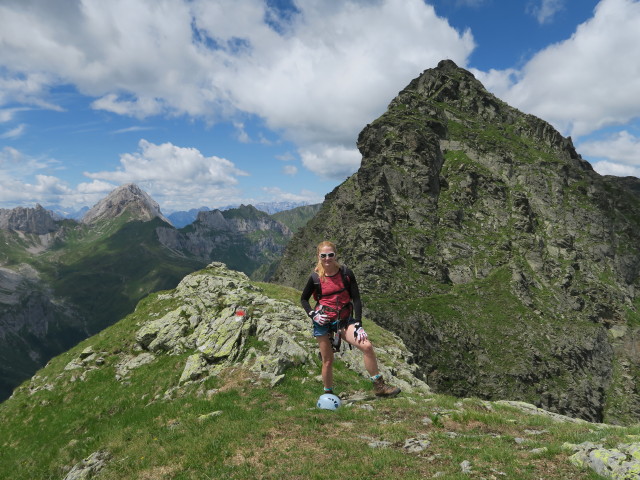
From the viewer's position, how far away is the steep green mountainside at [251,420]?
1032cm

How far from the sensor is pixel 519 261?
198000 millimetres

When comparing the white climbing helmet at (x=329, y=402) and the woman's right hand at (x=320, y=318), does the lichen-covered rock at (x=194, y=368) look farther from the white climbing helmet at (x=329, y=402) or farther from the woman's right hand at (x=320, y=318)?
the woman's right hand at (x=320, y=318)

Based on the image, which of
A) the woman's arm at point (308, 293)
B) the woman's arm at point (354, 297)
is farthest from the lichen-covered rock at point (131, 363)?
the woman's arm at point (354, 297)

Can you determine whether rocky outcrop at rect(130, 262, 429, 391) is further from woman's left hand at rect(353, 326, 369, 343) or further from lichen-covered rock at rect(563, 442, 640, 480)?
lichen-covered rock at rect(563, 442, 640, 480)

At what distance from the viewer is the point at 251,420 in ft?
48.7

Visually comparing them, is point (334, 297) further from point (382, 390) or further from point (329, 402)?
point (382, 390)

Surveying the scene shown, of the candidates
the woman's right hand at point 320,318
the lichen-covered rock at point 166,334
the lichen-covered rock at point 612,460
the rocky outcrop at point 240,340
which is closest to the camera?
the lichen-covered rock at point 612,460

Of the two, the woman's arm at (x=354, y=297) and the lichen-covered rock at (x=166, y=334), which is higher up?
the woman's arm at (x=354, y=297)

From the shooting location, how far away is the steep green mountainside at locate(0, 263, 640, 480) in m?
10.3

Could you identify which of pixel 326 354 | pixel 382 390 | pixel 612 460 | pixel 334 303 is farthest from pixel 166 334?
pixel 612 460

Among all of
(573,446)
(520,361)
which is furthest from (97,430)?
(520,361)

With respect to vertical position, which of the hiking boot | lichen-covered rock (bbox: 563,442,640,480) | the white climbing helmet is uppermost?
lichen-covered rock (bbox: 563,442,640,480)

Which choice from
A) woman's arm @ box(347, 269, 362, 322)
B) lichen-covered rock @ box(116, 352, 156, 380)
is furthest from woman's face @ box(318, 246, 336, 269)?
lichen-covered rock @ box(116, 352, 156, 380)

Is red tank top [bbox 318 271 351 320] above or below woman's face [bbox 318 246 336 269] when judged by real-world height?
below
